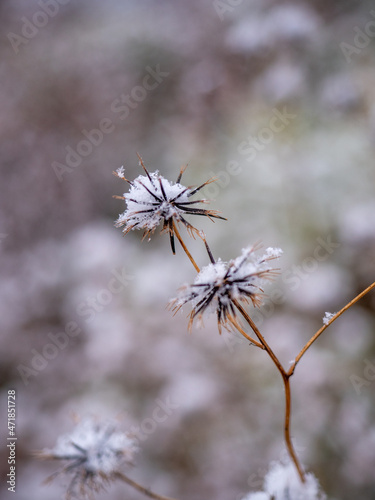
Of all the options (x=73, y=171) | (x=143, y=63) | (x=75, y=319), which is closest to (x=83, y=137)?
(x=73, y=171)

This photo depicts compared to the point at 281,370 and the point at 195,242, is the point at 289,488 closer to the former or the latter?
the point at 281,370

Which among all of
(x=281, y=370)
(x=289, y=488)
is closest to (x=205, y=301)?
(x=281, y=370)

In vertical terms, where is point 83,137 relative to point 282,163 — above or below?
above

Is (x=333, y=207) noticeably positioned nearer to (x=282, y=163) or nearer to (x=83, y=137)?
(x=282, y=163)

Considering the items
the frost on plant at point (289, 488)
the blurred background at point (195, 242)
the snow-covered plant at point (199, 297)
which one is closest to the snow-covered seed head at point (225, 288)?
the snow-covered plant at point (199, 297)

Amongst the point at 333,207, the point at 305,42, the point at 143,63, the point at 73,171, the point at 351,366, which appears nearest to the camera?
the point at 351,366
